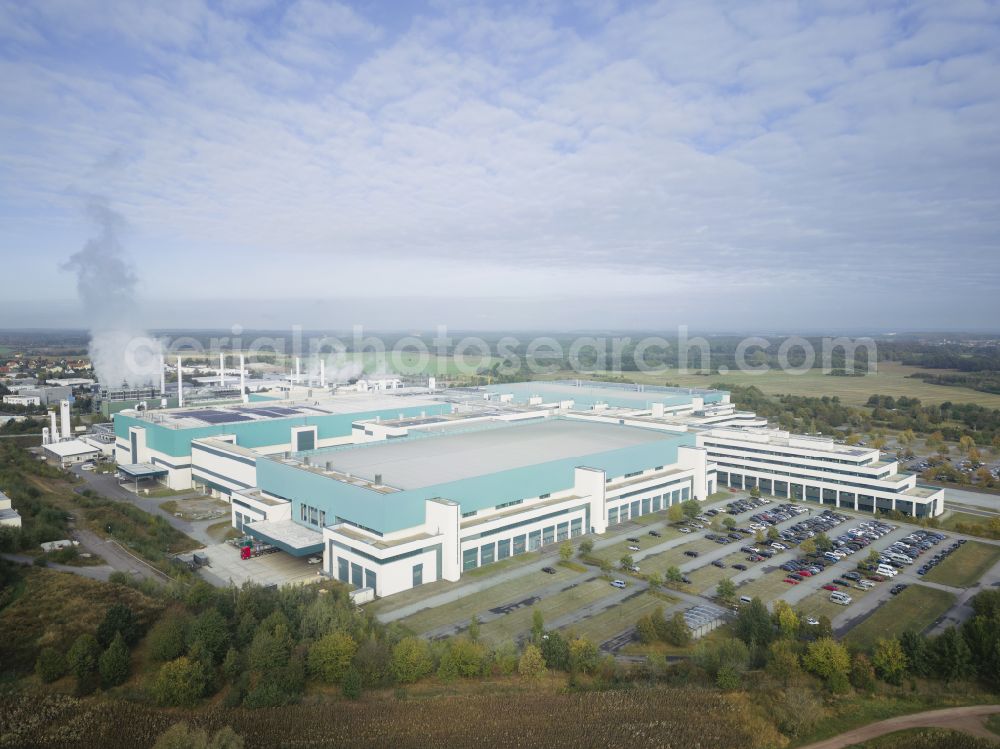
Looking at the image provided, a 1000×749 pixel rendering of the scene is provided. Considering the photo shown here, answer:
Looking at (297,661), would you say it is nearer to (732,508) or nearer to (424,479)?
(424,479)

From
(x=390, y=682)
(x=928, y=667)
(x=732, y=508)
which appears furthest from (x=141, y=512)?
(x=928, y=667)

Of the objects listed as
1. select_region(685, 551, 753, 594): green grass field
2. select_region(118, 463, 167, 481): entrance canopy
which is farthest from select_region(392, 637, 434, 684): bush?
select_region(118, 463, 167, 481): entrance canopy

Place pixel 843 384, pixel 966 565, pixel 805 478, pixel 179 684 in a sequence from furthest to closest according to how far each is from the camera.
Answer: pixel 843 384 < pixel 805 478 < pixel 966 565 < pixel 179 684

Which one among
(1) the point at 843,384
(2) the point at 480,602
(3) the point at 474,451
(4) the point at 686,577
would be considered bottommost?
(4) the point at 686,577

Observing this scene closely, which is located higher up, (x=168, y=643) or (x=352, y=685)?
(x=168, y=643)

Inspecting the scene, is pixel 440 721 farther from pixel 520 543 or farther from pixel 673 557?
pixel 673 557

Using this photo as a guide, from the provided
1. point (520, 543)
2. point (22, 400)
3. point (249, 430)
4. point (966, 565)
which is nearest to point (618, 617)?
point (520, 543)

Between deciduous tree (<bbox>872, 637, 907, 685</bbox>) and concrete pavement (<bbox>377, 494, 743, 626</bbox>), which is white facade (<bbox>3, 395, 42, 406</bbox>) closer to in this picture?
concrete pavement (<bbox>377, 494, 743, 626</bbox>)

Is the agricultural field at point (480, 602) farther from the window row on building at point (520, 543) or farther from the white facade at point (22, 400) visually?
the white facade at point (22, 400)
